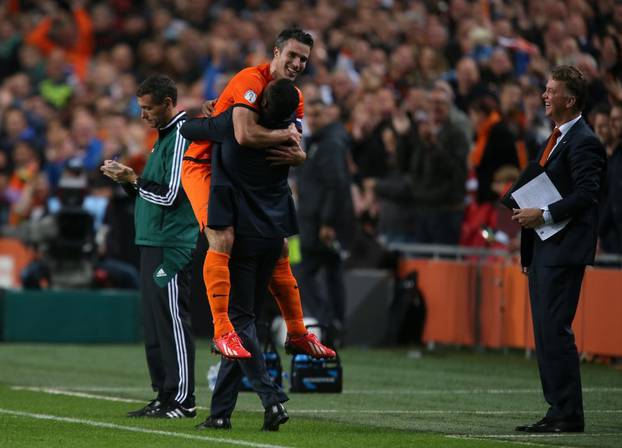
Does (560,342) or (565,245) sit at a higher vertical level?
(565,245)

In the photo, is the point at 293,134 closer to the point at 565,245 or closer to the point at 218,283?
the point at 218,283

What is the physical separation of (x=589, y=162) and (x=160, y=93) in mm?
2783

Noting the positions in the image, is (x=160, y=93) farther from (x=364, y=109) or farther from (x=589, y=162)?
(x=364, y=109)

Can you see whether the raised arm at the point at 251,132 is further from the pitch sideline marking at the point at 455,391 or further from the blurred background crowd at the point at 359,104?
the blurred background crowd at the point at 359,104

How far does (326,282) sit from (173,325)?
24.1 ft

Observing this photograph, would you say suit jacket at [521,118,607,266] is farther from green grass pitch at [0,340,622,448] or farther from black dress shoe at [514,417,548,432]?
green grass pitch at [0,340,622,448]

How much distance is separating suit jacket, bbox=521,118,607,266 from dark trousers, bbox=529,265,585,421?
0.09 m

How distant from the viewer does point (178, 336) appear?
996 centimetres

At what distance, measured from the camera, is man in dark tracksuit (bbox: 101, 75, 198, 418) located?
9945 millimetres

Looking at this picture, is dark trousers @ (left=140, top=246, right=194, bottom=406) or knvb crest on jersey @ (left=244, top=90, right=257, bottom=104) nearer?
knvb crest on jersey @ (left=244, top=90, right=257, bottom=104)

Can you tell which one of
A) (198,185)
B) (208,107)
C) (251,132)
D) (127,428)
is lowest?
(127,428)

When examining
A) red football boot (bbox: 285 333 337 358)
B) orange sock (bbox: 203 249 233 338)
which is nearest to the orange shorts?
orange sock (bbox: 203 249 233 338)

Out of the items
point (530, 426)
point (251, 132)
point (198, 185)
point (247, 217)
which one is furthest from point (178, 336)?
point (530, 426)

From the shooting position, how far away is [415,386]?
13.2 metres
